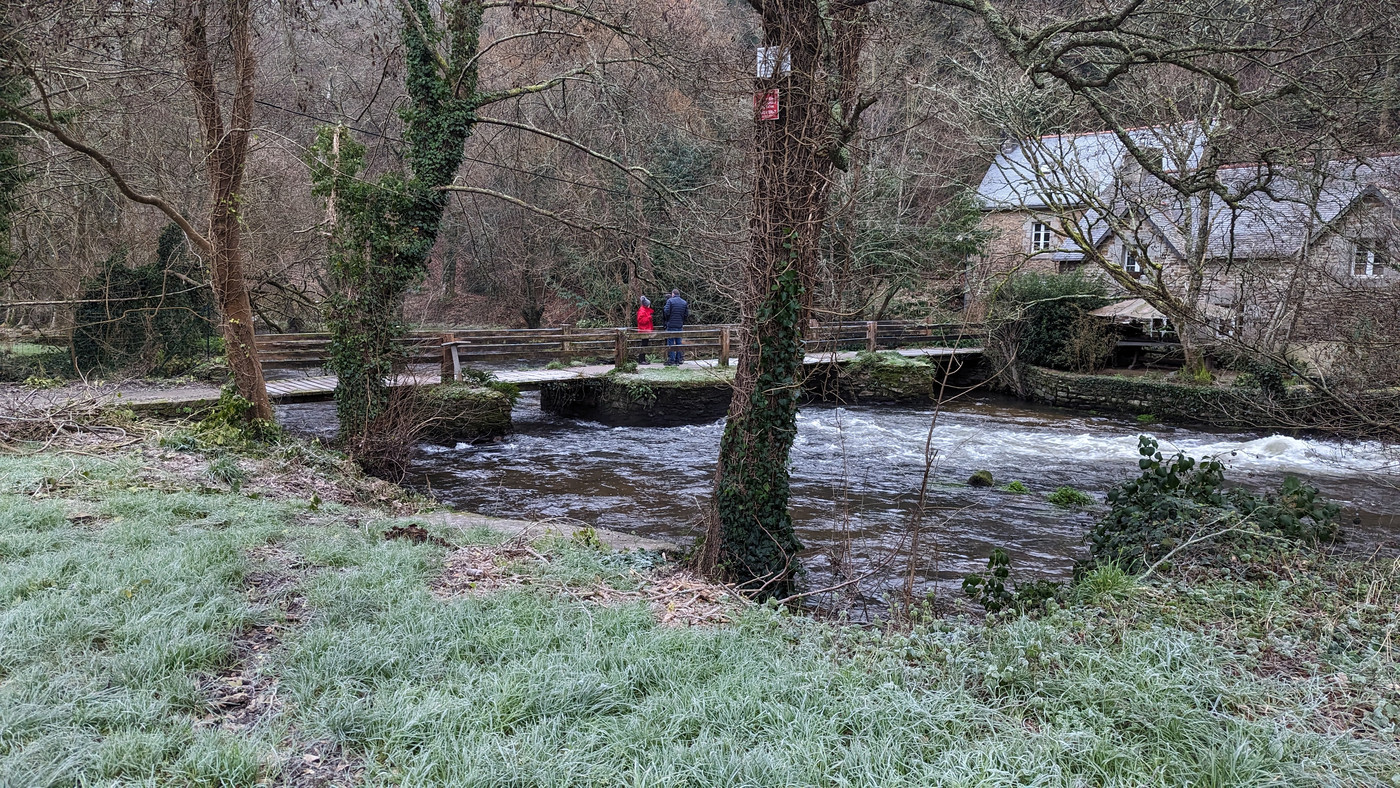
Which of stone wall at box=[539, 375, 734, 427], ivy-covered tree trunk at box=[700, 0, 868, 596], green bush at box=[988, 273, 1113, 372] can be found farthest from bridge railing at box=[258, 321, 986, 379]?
ivy-covered tree trunk at box=[700, 0, 868, 596]

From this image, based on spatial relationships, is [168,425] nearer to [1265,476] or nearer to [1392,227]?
[1392,227]

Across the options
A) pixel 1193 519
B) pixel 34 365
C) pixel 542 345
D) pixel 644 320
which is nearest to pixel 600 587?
pixel 1193 519

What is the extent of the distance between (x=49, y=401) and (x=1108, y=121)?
1099cm

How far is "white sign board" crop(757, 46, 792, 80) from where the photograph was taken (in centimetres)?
611

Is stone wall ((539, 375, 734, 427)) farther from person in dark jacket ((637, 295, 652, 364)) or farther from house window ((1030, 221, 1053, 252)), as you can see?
house window ((1030, 221, 1053, 252))

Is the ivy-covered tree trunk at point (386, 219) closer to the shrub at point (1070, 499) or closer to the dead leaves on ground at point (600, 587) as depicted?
the dead leaves on ground at point (600, 587)

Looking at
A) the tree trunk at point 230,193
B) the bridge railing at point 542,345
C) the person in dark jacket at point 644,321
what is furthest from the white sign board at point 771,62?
the person in dark jacket at point 644,321

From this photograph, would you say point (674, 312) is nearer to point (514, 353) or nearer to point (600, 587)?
point (514, 353)

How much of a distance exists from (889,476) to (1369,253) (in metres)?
6.51

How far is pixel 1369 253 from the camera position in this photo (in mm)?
8375

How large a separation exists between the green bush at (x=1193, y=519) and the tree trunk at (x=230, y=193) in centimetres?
949

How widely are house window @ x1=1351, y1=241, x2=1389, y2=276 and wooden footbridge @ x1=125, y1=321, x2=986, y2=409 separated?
480cm

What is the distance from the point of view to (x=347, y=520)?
660 centimetres

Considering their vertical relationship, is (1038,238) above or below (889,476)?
above
